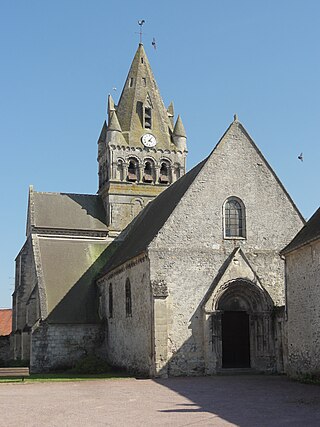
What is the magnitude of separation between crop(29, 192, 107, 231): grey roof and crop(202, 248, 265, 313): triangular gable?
14.9m

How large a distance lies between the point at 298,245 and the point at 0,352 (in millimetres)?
26147

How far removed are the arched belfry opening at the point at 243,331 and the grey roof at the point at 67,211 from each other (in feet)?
47.4

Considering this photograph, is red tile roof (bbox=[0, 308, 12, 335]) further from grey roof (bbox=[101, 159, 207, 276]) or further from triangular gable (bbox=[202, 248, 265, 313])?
triangular gable (bbox=[202, 248, 265, 313])

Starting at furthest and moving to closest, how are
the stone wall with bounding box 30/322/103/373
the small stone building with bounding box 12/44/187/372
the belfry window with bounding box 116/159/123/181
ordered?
the belfry window with bounding box 116/159/123/181 → the small stone building with bounding box 12/44/187/372 → the stone wall with bounding box 30/322/103/373

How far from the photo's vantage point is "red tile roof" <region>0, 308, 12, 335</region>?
2516 inches

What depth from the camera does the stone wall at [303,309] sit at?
69.9ft

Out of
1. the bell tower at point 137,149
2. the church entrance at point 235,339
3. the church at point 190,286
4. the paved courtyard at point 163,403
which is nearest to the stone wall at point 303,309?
the paved courtyard at point 163,403

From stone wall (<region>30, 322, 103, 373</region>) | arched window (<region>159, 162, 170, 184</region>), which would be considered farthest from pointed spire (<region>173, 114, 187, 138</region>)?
stone wall (<region>30, 322, 103, 373</region>)

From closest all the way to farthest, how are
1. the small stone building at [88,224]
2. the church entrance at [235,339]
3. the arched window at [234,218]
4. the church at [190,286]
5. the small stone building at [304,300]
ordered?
the small stone building at [304,300]
the church at [190,286]
the arched window at [234,218]
the church entrance at [235,339]
the small stone building at [88,224]

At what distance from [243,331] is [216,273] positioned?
12.2ft

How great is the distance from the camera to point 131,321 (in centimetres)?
2861

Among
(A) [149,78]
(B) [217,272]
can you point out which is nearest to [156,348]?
(B) [217,272]

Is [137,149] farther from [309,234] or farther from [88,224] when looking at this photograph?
[309,234]

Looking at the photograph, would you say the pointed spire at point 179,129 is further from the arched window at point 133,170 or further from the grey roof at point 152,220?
the grey roof at point 152,220
